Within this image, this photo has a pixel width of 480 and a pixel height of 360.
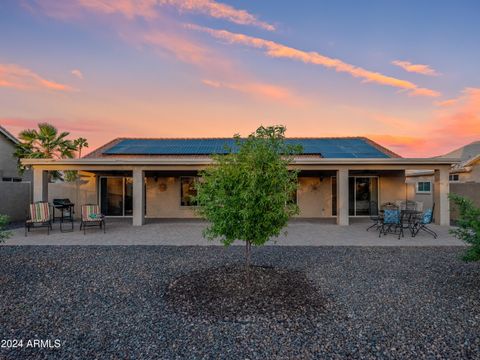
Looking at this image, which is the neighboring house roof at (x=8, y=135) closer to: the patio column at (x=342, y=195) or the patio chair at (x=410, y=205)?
the patio column at (x=342, y=195)

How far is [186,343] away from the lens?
2.96 meters

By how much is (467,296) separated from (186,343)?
14.8 feet

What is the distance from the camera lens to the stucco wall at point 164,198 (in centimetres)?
1449

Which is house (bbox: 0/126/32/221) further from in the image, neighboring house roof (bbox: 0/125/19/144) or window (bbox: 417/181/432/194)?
window (bbox: 417/181/432/194)

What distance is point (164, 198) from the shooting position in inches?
572

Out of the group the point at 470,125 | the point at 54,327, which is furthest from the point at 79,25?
the point at 470,125

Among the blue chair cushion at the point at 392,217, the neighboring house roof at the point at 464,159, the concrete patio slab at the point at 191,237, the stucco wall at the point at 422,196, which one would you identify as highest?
the neighboring house roof at the point at 464,159

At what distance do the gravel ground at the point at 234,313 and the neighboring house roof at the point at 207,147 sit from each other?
9.60 metres

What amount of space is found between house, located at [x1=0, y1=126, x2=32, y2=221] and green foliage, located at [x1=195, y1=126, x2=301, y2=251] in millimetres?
13126

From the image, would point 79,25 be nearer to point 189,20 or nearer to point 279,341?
point 189,20

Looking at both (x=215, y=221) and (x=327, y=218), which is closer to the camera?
(x=215, y=221)

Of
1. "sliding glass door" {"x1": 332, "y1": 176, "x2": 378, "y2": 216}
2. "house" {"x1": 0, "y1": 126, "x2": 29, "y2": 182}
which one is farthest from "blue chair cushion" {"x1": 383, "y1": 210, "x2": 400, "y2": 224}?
"house" {"x1": 0, "y1": 126, "x2": 29, "y2": 182}

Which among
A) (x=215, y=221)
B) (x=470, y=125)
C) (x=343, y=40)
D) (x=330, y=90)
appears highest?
(x=343, y=40)

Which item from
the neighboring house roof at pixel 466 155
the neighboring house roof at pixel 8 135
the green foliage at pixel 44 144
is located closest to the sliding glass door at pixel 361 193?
the neighboring house roof at pixel 466 155
